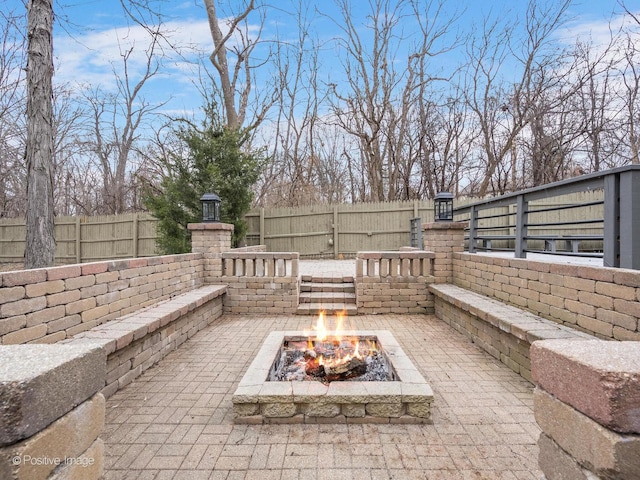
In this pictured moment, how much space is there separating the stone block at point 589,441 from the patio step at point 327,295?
494 centimetres

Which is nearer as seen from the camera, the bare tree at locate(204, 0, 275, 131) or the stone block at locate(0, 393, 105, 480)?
the stone block at locate(0, 393, 105, 480)

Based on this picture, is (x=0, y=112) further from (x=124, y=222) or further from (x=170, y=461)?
(x=170, y=461)

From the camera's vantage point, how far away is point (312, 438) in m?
2.34

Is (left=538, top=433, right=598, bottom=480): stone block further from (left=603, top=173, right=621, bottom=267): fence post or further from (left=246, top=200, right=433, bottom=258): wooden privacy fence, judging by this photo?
(left=246, top=200, right=433, bottom=258): wooden privacy fence

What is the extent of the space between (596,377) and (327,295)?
5600 mm

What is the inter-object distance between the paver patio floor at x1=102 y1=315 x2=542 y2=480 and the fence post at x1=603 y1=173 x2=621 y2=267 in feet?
4.75

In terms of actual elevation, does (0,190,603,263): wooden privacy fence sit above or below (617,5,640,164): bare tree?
below

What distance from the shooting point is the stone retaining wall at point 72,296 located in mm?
2451

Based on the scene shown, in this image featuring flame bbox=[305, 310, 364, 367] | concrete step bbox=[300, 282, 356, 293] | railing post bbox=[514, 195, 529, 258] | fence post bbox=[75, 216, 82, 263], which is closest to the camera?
A: flame bbox=[305, 310, 364, 367]

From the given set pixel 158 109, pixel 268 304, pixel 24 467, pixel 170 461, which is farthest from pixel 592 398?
pixel 158 109

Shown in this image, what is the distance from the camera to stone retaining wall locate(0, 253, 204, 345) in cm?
245

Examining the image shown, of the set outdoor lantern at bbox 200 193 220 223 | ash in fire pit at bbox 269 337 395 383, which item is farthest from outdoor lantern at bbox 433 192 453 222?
outdoor lantern at bbox 200 193 220 223

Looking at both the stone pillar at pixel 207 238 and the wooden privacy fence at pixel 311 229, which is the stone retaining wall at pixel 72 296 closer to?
the stone pillar at pixel 207 238

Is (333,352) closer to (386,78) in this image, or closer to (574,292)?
(574,292)
